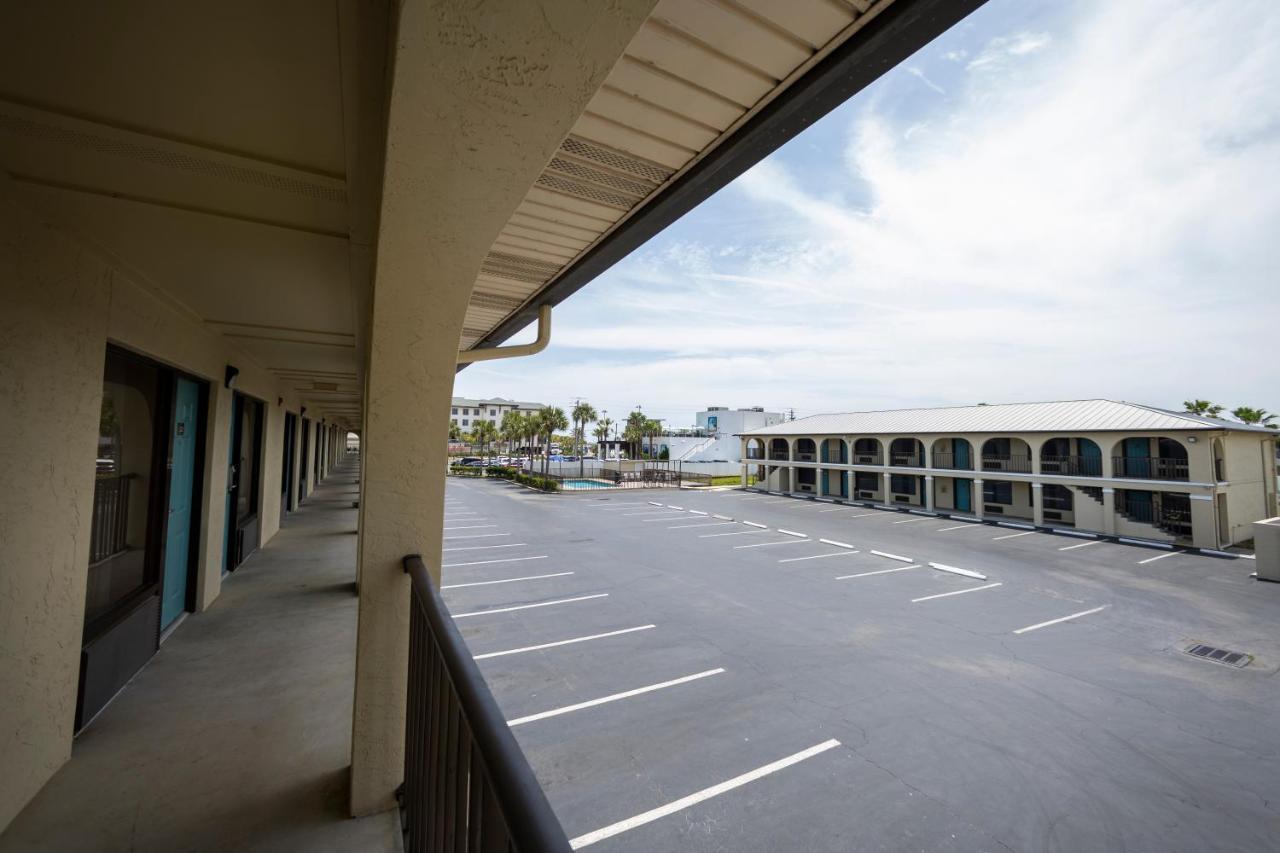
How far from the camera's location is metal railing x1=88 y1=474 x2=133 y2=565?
11.2 feet

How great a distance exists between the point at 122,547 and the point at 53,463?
1854 millimetres

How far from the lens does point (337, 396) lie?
11023mm

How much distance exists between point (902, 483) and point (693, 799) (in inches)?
1006

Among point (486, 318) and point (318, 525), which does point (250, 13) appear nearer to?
point (486, 318)

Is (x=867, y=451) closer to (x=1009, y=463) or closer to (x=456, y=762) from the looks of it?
(x=1009, y=463)

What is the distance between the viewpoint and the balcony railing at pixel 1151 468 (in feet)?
55.0

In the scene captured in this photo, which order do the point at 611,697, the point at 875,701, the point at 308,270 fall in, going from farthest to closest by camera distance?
the point at 875,701, the point at 611,697, the point at 308,270

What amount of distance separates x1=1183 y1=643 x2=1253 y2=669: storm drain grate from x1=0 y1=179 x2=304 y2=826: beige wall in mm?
11423

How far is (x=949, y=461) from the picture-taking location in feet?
78.3

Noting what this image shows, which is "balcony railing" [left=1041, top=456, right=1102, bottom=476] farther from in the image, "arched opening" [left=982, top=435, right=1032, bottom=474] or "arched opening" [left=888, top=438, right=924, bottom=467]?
"arched opening" [left=888, top=438, right=924, bottom=467]

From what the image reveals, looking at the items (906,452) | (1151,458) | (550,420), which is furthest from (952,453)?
(550,420)

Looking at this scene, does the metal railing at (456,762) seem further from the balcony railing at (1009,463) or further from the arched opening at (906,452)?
the arched opening at (906,452)

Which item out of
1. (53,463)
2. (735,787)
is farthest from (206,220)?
(735,787)

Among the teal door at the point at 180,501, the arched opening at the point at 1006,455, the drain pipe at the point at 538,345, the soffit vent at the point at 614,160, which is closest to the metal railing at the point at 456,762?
the soffit vent at the point at 614,160
